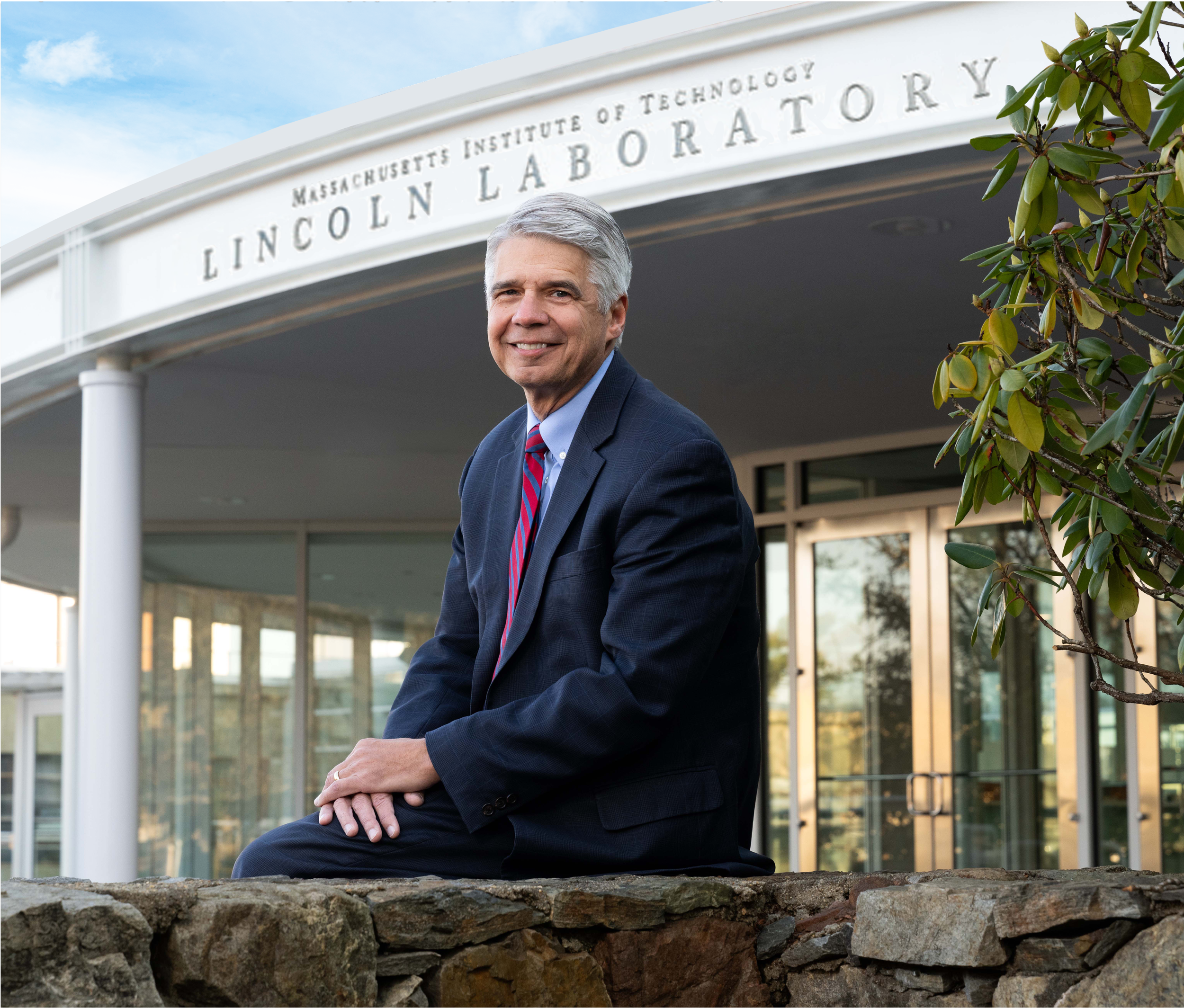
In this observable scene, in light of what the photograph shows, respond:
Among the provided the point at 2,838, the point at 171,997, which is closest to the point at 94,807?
the point at 171,997

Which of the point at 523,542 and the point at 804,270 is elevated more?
the point at 804,270

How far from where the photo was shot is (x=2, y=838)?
46.0 ft

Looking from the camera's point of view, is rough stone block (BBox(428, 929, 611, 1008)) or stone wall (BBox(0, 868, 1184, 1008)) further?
rough stone block (BBox(428, 929, 611, 1008))

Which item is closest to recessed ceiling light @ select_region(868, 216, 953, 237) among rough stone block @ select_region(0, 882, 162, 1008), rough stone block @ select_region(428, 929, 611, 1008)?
rough stone block @ select_region(428, 929, 611, 1008)

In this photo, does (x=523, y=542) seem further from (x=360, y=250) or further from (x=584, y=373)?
(x=360, y=250)

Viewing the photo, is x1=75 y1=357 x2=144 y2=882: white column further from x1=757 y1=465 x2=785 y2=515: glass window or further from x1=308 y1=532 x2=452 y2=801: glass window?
x1=308 y1=532 x2=452 y2=801: glass window

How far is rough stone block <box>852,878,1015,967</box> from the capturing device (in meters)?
1.58

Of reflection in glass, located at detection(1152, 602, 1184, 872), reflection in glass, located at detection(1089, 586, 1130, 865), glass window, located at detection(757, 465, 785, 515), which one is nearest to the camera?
reflection in glass, located at detection(1152, 602, 1184, 872)

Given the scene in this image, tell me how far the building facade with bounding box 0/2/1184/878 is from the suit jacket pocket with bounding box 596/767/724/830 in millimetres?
2443

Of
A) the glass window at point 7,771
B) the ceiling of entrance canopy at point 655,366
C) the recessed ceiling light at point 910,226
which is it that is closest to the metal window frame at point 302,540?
the ceiling of entrance canopy at point 655,366

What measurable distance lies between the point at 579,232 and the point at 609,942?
898 mm

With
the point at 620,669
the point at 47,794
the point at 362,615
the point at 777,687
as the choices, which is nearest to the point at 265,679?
the point at 362,615

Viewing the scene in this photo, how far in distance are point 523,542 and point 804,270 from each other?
3.61 meters

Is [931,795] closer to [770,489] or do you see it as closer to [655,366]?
[770,489]
